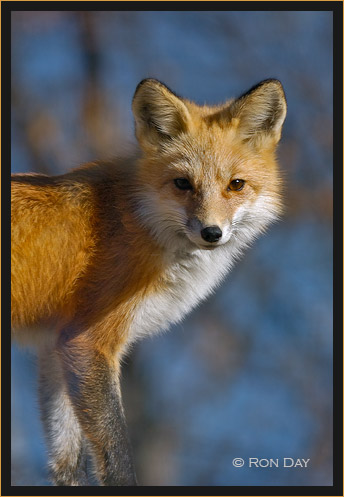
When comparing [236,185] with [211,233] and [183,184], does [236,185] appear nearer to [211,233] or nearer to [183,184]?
[183,184]

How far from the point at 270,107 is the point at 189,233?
1017 millimetres

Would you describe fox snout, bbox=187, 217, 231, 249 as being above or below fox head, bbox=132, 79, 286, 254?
below

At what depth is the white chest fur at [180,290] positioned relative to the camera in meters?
4.65

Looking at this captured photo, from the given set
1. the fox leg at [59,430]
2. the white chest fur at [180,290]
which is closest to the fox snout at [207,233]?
the white chest fur at [180,290]

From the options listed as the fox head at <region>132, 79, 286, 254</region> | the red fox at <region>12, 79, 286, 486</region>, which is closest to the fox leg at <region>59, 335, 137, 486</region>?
the red fox at <region>12, 79, 286, 486</region>

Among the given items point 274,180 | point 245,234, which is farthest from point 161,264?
point 274,180

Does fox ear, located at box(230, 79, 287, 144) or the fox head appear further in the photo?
fox ear, located at box(230, 79, 287, 144)

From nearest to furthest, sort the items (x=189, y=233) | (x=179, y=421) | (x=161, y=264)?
(x=189, y=233) < (x=161, y=264) < (x=179, y=421)

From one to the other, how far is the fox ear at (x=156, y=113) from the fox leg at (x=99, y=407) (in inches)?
51.4

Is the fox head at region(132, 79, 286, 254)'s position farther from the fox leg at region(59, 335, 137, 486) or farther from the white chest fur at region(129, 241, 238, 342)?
the fox leg at region(59, 335, 137, 486)

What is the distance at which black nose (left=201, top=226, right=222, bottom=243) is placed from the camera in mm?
4215

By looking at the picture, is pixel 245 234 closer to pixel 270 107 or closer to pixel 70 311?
pixel 270 107

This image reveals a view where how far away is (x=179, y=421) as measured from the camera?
383 inches

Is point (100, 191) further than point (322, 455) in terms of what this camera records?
No
